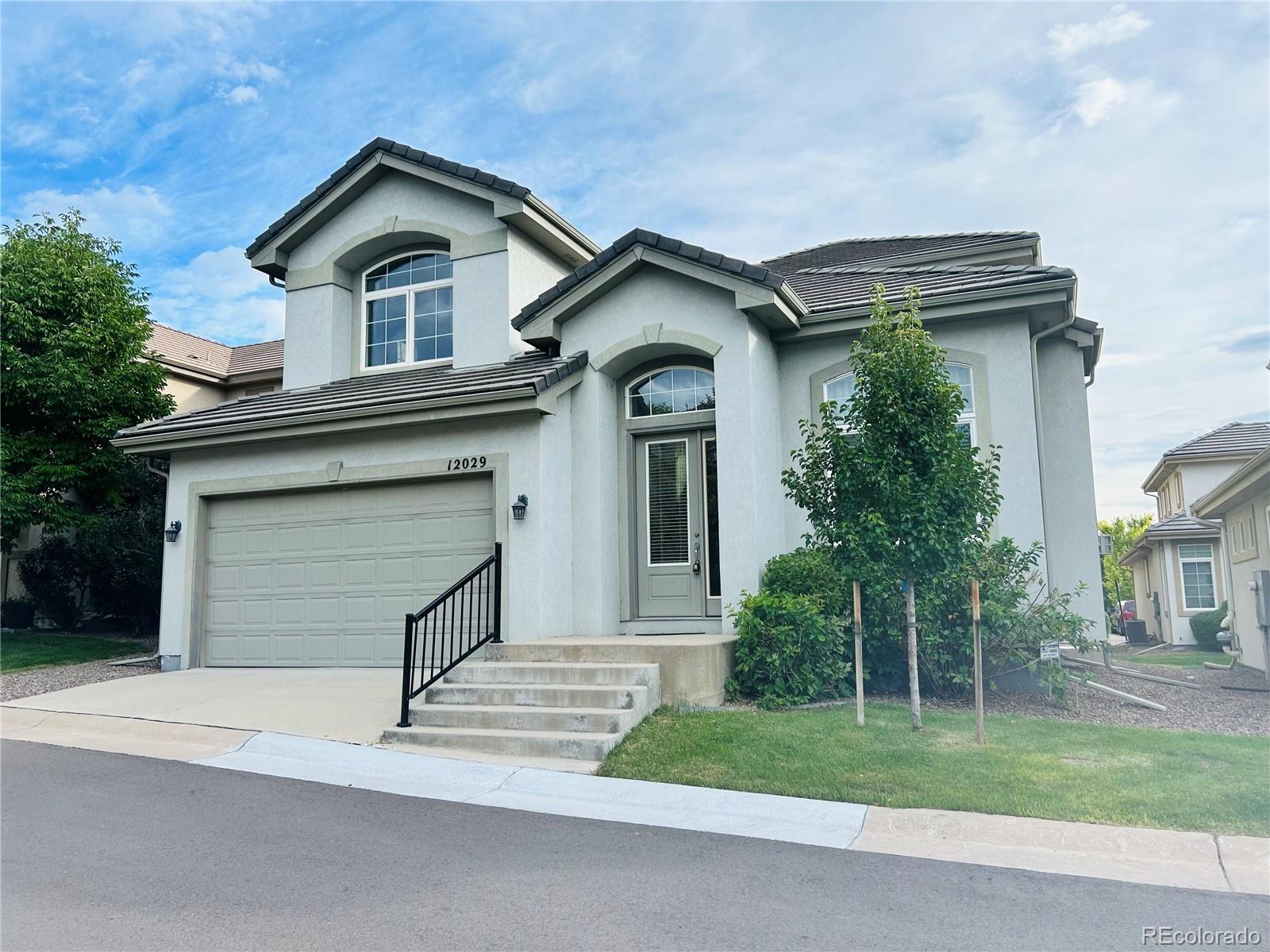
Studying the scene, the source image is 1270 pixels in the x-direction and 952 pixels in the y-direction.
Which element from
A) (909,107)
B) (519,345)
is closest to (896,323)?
(909,107)

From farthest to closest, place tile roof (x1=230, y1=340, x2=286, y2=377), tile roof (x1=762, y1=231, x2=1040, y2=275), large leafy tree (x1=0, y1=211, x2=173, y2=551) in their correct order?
tile roof (x1=230, y1=340, x2=286, y2=377) < large leafy tree (x1=0, y1=211, x2=173, y2=551) < tile roof (x1=762, y1=231, x2=1040, y2=275)

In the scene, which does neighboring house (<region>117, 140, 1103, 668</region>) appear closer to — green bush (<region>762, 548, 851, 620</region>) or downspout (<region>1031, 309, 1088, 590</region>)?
downspout (<region>1031, 309, 1088, 590</region>)

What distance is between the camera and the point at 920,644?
8.93 m

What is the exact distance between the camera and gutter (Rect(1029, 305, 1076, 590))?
9992 millimetres

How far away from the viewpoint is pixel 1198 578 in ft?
80.6

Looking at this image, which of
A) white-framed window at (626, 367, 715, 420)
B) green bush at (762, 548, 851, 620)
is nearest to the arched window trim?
white-framed window at (626, 367, 715, 420)

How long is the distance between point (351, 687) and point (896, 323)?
7084 mm

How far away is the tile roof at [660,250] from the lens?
10.0 metres

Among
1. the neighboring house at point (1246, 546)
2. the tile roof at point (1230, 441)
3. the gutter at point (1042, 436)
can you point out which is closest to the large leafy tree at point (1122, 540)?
the tile roof at point (1230, 441)

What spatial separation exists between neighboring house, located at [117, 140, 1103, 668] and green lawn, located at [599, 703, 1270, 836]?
8.45 ft

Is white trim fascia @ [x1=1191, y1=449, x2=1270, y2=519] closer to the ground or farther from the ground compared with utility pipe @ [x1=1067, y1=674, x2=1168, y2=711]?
farther from the ground

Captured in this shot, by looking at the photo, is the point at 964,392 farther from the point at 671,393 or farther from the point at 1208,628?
the point at 1208,628

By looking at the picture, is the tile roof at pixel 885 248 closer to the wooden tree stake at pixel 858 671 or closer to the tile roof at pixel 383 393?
the tile roof at pixel 383 393

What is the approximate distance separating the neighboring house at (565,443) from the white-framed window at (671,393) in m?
0.02
